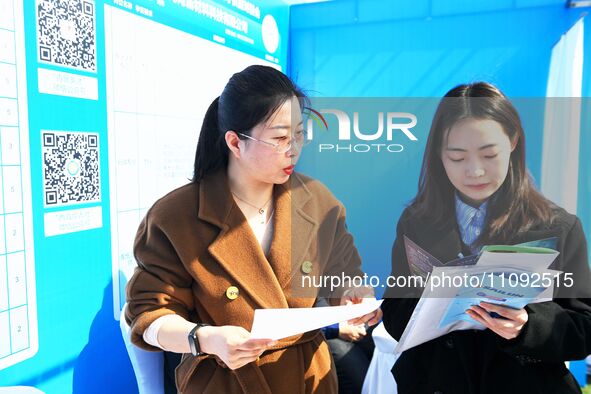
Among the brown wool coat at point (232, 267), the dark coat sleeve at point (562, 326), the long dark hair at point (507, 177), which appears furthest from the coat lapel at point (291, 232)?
the dark coat sleeve at point (562, 326)

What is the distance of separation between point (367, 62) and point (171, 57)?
1.01 meters

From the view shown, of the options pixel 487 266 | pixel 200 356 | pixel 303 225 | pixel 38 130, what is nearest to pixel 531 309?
pixel 487 266

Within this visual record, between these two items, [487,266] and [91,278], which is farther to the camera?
[91,278]

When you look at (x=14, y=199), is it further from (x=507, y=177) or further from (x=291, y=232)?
(x=507, y=177)

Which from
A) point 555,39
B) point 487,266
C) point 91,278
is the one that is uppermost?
point 555,39

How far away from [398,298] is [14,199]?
4.38ft

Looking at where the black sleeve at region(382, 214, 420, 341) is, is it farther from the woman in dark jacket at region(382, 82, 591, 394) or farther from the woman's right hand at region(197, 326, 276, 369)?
the woman's right hand at region(197, 326, 276, 369)

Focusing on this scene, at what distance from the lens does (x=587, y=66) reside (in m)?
2.81

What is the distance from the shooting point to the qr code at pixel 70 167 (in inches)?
71.2

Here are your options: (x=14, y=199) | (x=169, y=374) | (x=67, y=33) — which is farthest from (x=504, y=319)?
(x=67, y=33)

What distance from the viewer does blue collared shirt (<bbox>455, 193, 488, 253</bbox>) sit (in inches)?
40.6

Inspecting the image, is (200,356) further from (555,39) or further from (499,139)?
(555,39)

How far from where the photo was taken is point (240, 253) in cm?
117

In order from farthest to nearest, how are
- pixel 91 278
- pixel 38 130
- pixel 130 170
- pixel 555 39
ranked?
pixel 555 39, pixel 130 170, pixel 91 278, pixel 38 130
